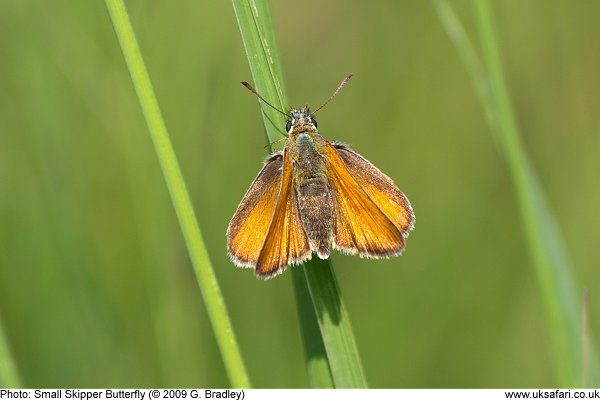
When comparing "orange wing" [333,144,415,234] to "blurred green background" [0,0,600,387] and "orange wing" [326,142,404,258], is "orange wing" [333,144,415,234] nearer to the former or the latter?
"orange wing" [326,142,404,258]

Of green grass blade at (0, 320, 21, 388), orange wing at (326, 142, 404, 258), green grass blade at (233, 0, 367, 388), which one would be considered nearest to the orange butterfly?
orange wing at (326, 142, 404, 258)

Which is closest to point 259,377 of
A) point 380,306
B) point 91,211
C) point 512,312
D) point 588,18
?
point 380,306

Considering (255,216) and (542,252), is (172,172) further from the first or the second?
(542,252)

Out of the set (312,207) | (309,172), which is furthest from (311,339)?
(309,172)

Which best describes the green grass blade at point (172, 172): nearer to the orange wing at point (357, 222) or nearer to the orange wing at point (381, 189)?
the orange wing at point (357, 222)

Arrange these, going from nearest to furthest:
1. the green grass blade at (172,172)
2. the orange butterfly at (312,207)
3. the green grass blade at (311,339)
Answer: the green grass blade at (172,172) → the green grass blade at (311,339) → the orange butterfly at (312,207)

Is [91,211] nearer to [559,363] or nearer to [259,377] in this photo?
[259,377]

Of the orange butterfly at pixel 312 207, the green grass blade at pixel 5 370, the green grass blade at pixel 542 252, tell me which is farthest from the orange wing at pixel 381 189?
the green grass blade at pixel 5 370

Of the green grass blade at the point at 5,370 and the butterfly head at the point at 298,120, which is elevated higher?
the butterfly head at the point at 298,120
